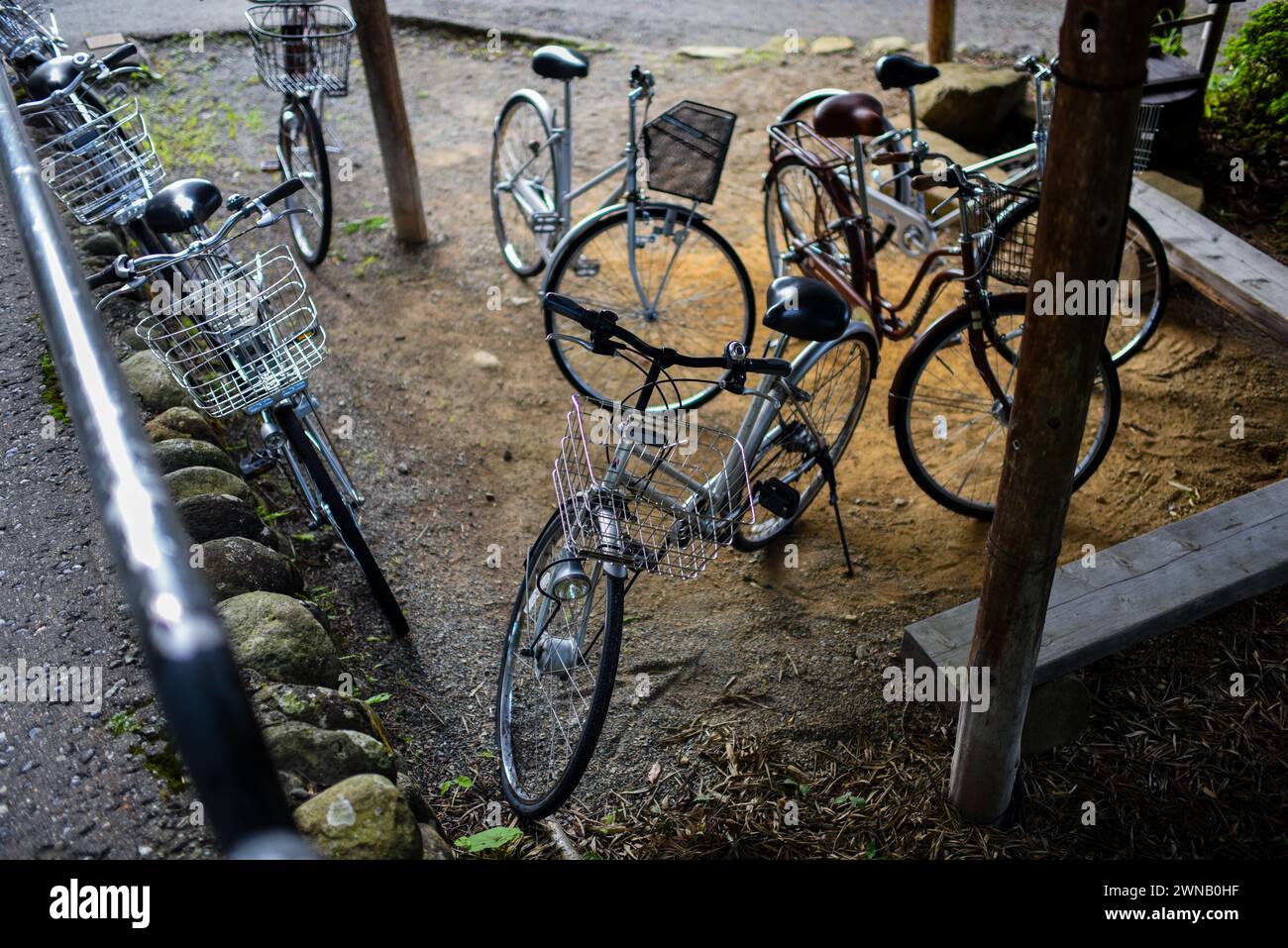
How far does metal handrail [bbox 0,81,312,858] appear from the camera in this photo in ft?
2.46

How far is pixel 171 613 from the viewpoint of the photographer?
2.67ft

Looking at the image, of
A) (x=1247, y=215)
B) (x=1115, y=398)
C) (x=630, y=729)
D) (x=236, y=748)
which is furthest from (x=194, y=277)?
(x=1247, y=215)

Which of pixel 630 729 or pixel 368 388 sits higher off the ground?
pixel 368 388

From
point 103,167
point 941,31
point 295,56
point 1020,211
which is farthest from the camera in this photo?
point 941,31

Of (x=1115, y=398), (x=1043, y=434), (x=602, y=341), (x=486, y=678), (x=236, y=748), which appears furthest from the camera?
(x=1115, y=398)

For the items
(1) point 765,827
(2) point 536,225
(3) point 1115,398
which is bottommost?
(1) point 765,827

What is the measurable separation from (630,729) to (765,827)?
0.57 m

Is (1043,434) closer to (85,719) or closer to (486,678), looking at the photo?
(486,678)

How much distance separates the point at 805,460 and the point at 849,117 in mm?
1568

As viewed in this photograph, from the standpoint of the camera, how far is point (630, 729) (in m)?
3.31

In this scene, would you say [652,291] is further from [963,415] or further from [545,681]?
[545,681]

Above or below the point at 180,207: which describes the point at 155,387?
below

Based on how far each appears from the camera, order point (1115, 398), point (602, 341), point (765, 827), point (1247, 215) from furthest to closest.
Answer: point (1247, 215) → point (1115, 398) → point (765, 827) → point (602, 341)

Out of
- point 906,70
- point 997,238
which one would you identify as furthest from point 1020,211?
point 906,70
